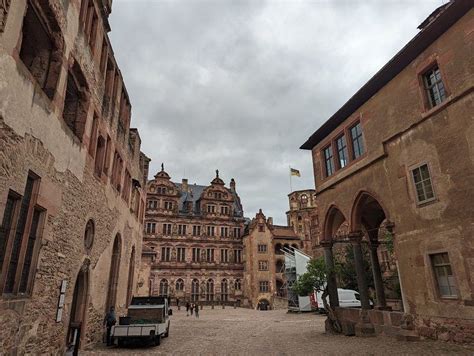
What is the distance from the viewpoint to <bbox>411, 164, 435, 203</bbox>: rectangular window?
11712mm

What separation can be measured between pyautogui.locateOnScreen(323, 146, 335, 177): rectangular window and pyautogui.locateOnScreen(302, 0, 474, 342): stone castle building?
7.25 feet

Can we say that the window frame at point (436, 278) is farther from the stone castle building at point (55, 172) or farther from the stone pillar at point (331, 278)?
the stone castle building at point (55, 172)

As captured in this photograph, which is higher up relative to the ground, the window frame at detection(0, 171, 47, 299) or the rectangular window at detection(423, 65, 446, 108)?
the rectangular window at detection(423, 65, 446, 108)

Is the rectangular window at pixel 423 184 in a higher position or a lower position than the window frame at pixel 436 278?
higher

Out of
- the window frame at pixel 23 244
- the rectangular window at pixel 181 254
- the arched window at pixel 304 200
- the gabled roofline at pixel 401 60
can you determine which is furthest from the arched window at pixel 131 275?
the arched window at pixel 304 200

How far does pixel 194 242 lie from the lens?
151ft

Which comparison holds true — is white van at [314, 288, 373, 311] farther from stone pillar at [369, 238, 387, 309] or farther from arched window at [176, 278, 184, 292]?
arched window at [176, 278, 184, 292]

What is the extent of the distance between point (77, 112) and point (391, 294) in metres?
28.6

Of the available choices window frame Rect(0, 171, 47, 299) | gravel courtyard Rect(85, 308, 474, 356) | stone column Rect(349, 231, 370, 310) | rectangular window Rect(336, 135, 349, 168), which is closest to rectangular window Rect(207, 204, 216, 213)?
rectangular window Rect(336, 135, 349, 168)

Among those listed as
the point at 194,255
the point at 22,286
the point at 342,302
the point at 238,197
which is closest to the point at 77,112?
the point at 22,286

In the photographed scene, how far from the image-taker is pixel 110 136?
14523 mm

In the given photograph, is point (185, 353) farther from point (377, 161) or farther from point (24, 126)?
point (377, 161)

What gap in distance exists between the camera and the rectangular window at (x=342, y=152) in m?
17.2

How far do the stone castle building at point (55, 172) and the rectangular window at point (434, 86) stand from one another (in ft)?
40.3
